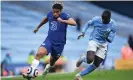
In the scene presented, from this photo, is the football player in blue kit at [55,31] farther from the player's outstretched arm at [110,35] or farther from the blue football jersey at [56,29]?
the player's outstretched arm at [110,35]

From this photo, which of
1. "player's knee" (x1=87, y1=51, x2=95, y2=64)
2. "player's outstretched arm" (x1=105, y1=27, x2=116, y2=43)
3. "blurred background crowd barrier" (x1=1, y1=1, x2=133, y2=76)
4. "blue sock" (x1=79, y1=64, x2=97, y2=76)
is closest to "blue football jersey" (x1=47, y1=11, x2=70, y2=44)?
"player's knee" (x1=87, y1=51, x2=95, y2=64)

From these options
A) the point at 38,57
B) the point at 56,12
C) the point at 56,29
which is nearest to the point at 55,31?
the point at 56,29

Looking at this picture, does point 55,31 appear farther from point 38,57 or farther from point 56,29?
point 38,57

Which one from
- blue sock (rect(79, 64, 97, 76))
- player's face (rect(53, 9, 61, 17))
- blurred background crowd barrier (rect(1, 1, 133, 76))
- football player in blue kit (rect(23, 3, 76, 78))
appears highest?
player's face (rect(53, 9, 61, 17))

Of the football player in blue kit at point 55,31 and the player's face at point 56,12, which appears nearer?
the football player in blue kit at point 55,31

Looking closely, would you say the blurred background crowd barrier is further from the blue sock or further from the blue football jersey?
the blue football jersey

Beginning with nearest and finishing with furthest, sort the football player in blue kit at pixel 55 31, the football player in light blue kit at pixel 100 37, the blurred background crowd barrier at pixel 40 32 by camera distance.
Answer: the football player in blue kit at pixel 55 31
the football player in light blue kit at pixel 100 37
the blurred background crowd barrier at pixel 40 32

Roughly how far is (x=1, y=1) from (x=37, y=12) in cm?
285

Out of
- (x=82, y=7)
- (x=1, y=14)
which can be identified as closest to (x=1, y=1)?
(x=1, y=14)

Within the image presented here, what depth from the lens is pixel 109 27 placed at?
15.2m

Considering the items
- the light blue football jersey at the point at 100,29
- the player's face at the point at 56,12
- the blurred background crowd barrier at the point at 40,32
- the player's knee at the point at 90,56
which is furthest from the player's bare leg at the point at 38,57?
the blurred background crowd barrier at the point at 40,32

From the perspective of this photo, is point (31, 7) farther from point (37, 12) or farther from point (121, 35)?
point (121, 35)

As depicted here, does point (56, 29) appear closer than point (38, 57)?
No

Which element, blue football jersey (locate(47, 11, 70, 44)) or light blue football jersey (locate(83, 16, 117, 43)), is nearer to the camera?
blue football jersey (locate(47, 11, 70, 44))
